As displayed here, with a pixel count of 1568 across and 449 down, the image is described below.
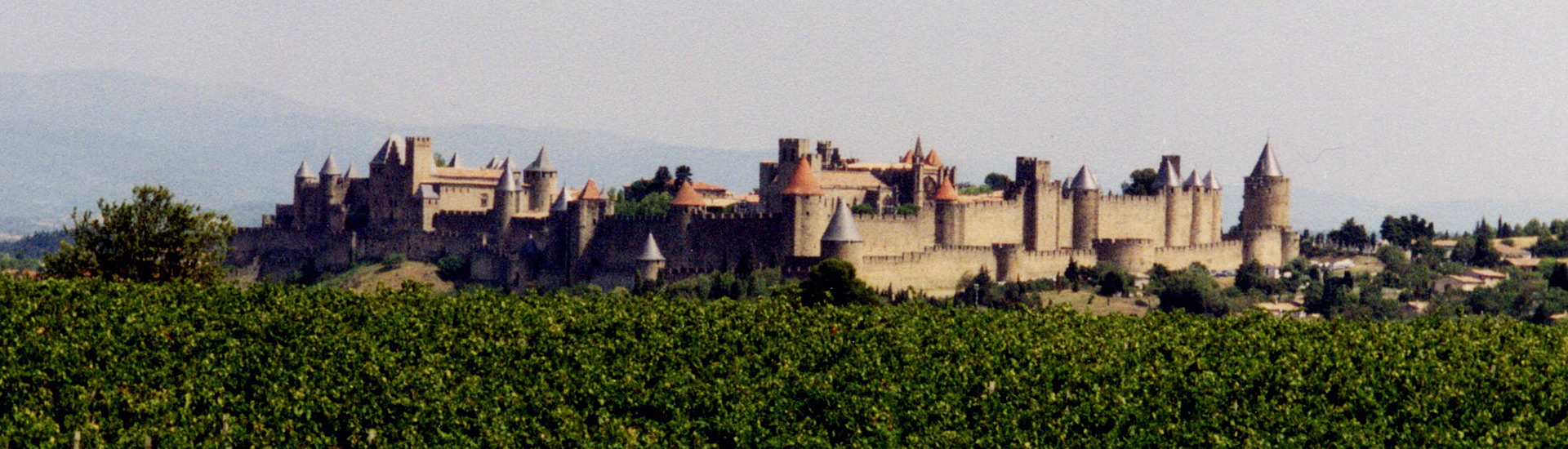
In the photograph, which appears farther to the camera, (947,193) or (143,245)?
(947,193)

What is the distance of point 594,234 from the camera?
73875 mm

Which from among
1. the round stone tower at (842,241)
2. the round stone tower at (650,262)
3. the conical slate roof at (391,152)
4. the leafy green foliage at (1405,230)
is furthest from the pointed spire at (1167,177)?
the conical slate roof at (391,152)

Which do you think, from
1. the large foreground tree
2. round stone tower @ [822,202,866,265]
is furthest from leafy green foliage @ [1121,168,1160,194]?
the large foreground tree

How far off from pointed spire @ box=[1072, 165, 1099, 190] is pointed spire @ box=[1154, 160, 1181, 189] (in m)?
5.46

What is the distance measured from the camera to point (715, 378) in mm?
24562

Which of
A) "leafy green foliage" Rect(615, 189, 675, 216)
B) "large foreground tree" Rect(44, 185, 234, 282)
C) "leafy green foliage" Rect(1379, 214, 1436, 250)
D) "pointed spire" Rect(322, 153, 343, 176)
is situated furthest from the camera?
"leafy green foliage" Rect(1379, 214, 1436, 250)

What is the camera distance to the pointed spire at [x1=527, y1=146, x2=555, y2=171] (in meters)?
82.6

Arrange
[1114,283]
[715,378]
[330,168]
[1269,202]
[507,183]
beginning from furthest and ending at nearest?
[330,168], [1269,202], [507,183], [1114,283], [715,378]

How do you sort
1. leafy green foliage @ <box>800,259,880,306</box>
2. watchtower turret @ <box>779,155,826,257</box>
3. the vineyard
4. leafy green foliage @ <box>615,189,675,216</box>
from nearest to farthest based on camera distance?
the vineyard, leafy green foliage @ <box>800,259,880,306</box>, watchtower turret @ <box>779,155,826,257</box>, leafy green foliage @ <box>615,189,675,216</box>

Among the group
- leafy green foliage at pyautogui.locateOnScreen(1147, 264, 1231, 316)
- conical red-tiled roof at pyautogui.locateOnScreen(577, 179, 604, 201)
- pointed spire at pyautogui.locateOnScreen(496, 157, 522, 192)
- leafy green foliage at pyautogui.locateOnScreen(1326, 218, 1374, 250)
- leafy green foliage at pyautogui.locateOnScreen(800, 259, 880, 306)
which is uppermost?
pointed spire at pyautogui.locateOnScreen(496, 157, 522, 192)

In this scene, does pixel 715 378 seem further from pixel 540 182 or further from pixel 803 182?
pixel 540 182

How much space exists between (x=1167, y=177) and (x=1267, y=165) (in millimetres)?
5247

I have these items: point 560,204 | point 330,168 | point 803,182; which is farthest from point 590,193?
point 330,168

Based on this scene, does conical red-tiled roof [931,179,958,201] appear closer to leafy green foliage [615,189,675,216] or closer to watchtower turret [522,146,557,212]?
leafy green foliage [615,189,675,216]
